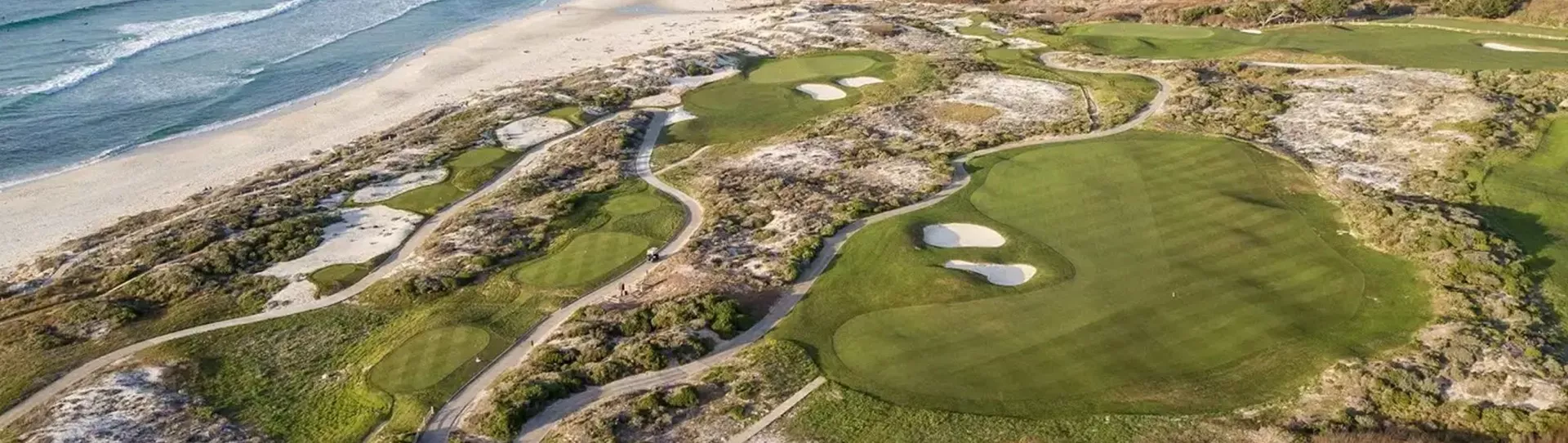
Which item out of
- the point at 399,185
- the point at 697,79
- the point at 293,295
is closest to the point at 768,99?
the point at 697,79

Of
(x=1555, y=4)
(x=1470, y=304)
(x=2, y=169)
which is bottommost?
(x=2, y=169)

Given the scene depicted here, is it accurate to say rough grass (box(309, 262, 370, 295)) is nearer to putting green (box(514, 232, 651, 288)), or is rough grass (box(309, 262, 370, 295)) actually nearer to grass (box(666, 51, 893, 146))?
putting green (box(514, 232, 651, 288))

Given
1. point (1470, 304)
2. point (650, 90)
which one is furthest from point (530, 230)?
point (1470, 304)

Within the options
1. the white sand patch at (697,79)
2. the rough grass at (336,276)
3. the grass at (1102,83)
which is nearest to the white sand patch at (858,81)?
the white sand patch at (697,79)

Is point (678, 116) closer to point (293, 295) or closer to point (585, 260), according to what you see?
point (585, 260)

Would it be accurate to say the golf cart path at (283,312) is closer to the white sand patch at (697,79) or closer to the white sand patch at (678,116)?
the white sand patch at (678,116)

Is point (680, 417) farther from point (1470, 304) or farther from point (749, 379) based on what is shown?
point (1470, 304)

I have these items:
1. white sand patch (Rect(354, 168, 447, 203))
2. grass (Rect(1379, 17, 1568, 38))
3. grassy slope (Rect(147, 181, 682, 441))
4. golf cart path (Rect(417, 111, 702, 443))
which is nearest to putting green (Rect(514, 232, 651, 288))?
grassy slope (Rect(147, 181, 682, 441))

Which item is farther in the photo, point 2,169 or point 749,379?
point 2,169
